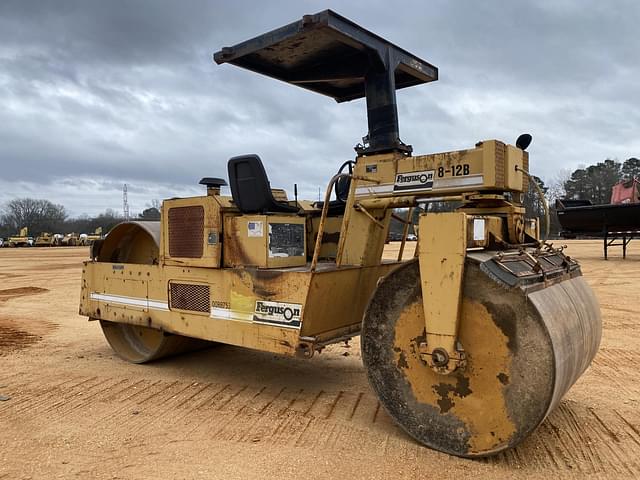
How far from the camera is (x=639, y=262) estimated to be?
17.1 m

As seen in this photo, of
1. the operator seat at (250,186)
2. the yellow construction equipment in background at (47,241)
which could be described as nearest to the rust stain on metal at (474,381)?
the operator seat at (250,186)

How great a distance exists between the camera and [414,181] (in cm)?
412

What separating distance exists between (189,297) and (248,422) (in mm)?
1371

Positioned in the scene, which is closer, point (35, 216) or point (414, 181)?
point (414, 181)

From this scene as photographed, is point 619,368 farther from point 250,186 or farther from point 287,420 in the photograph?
point 250,186

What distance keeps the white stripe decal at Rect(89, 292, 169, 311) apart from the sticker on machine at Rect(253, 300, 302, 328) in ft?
3.97

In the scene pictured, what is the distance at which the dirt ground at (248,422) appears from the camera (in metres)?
3.23

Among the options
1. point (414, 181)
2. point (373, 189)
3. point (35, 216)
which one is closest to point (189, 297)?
point (373, 189)

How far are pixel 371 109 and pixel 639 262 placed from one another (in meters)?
15.7

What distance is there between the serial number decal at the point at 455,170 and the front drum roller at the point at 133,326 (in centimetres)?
316

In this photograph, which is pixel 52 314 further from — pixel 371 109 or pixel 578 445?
pixel 578 445

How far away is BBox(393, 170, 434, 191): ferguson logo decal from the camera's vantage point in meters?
4.05

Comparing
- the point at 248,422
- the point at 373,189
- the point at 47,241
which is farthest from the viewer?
the point at 47,241

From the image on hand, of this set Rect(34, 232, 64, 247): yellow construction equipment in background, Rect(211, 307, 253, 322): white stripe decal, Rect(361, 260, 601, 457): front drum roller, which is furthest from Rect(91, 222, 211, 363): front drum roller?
Rect(34, 232, 64, 247): yellow construction equipment in background
